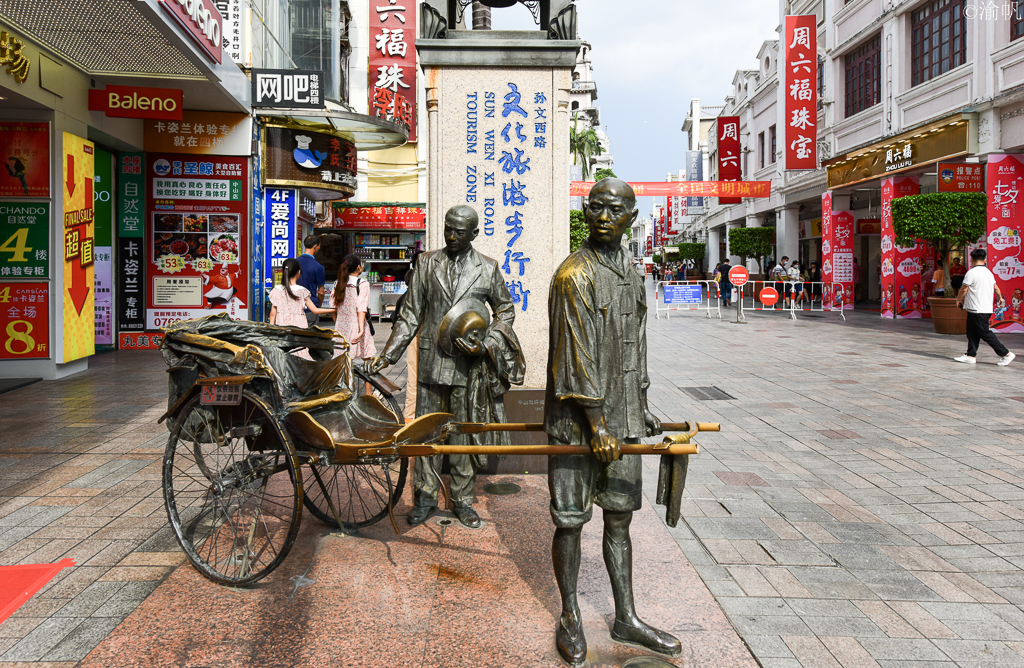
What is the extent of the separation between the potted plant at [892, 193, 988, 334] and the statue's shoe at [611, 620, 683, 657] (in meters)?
14.5

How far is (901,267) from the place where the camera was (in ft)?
62.9

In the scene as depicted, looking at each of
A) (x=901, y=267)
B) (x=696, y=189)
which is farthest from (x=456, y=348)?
(x=696, y=189)

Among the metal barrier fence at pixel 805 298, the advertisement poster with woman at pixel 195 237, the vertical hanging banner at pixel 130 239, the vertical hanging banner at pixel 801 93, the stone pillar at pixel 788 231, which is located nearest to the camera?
the vertical hanging banner at pixel 130 239

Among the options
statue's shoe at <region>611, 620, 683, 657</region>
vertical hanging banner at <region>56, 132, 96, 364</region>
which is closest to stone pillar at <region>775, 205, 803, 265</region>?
vertical hanging banner at <region>56, 132, 96, 364</region>

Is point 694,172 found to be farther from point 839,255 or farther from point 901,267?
point 901,267

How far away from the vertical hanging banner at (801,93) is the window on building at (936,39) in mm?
3070

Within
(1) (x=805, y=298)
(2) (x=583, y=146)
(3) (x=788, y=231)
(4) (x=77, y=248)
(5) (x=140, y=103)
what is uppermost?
(2) (x=583, y=146)

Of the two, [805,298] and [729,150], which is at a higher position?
[729,150]

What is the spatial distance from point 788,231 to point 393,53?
53.0 feet

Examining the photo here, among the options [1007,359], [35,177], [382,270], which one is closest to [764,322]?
[1007,359]

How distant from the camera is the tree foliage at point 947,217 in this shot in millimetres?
14820

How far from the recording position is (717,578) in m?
3.64

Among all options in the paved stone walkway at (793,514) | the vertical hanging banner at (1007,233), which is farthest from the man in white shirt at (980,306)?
the vertical hanging banner at (1007,233)

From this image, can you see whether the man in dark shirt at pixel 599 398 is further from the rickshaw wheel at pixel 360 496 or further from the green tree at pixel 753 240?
the green tree at pixel 753 240
